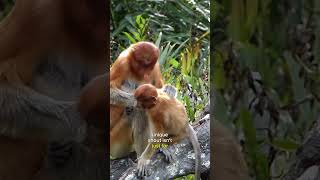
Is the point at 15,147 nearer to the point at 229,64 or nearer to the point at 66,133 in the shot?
the point at 66,133

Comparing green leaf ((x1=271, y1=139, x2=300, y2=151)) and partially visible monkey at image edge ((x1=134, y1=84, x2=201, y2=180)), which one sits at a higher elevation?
partially visible monkey at image edge ((x1=134, y1=84, x2=201, y2=180))

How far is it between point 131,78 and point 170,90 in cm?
19

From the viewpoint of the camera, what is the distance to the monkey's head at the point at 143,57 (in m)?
3.62

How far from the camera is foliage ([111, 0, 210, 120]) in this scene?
3633mm

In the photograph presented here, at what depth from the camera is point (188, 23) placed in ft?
12.1

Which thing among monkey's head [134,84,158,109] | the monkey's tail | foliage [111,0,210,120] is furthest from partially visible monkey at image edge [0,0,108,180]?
the monkey's tail

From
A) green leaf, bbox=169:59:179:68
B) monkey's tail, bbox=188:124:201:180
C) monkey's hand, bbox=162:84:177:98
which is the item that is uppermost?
green leaf, bbox=169:59:179:68

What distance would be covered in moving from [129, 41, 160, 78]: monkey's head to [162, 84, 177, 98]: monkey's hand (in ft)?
0.34

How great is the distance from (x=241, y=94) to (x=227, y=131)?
0.20 metres

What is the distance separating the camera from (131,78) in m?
3.62

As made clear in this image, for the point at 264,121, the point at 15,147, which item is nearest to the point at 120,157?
the point at 15,147

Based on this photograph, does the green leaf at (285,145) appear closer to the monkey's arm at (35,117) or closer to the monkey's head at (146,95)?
the monkey's head at (146,95)

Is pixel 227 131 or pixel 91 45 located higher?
pixel 91 45

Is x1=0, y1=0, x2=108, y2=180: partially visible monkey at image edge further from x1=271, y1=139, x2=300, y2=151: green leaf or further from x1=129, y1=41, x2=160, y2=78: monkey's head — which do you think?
x1=271, y1=139, x2=300, y2=151: green leaf
